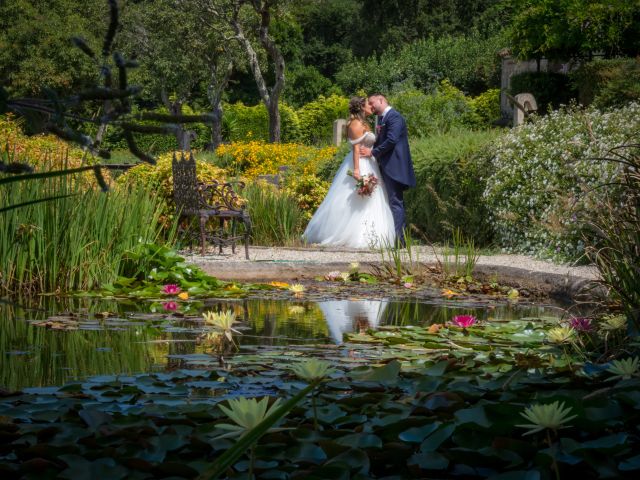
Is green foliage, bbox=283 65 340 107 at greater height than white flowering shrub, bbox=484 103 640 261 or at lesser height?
greater

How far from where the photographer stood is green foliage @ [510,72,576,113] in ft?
69.4

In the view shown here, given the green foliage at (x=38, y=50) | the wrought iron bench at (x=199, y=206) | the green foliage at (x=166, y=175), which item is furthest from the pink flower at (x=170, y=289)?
the green foliage at (x=38, y=50)

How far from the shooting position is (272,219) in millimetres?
12016

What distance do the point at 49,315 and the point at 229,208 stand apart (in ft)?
17.3

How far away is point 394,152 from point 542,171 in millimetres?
2020

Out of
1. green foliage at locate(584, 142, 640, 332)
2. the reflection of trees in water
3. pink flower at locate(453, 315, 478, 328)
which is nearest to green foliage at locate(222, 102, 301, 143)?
the reflection of trees in water

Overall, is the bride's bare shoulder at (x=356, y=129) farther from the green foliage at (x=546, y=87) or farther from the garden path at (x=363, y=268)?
the green foliage at (x=546, y=87)

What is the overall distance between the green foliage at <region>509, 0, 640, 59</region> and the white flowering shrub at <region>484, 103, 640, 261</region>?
7.68 meters

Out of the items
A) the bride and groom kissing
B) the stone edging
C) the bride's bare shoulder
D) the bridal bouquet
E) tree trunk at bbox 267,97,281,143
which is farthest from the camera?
tree trunk at bbox 267,97,281,143

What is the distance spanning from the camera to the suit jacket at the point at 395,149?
447 inches

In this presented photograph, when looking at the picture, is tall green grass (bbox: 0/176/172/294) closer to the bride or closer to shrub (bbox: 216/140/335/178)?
the bride

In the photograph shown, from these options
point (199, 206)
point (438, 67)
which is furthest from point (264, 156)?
point (438, 67)

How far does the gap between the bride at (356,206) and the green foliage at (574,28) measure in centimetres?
840

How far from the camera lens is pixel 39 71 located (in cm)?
3688
